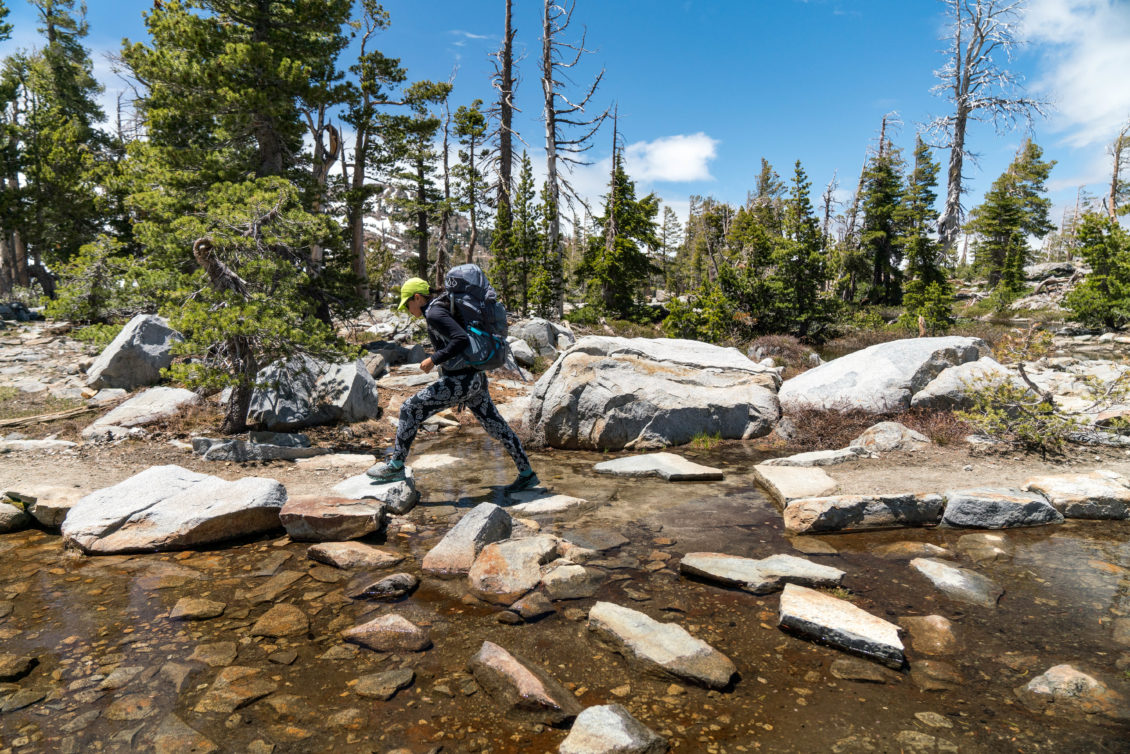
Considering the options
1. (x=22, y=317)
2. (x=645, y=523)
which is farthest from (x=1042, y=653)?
(x=22, y=317)

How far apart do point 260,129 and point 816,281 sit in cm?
1720

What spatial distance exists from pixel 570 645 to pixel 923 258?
31140mm

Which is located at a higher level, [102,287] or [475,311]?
[102,287]

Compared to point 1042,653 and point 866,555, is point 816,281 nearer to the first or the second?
point 866,555

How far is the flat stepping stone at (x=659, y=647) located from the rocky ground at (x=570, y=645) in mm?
18

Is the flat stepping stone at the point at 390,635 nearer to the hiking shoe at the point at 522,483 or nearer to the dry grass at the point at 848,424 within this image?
the hiking shoe at the point at 522,483

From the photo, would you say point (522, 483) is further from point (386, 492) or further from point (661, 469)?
point (661, 469)

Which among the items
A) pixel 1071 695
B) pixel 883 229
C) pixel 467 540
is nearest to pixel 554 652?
pixel 467 540

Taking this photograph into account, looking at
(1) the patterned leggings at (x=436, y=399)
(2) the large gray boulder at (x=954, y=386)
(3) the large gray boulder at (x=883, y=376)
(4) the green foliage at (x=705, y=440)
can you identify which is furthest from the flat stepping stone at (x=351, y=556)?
(2) the large gray boulder at (x=954, y=386)

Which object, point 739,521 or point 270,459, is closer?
point 739,521

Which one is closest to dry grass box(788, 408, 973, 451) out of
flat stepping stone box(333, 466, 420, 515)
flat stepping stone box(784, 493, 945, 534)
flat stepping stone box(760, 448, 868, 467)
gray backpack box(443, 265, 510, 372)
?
flat stepping stone box(760, 448, 868, 467)

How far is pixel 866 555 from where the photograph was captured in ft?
14.2

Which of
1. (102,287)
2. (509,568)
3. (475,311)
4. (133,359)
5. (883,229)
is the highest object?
(883,229)

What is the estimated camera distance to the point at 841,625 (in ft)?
10.0
